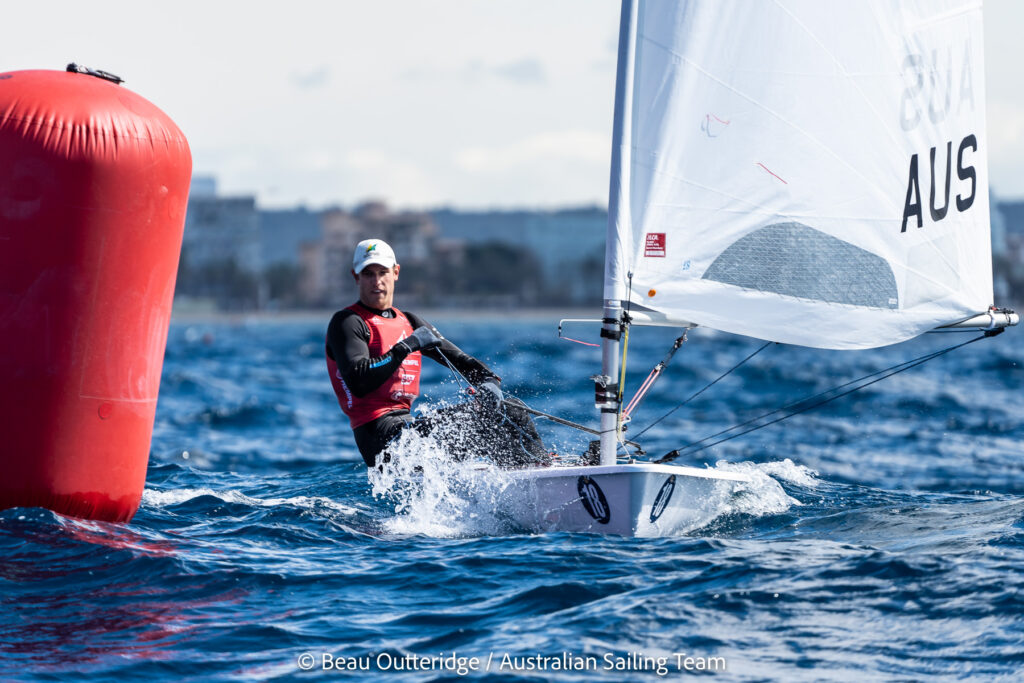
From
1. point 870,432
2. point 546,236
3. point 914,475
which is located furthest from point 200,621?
point 546,236

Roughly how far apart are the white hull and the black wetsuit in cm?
50

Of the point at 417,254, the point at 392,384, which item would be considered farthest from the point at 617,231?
the point at 417,254

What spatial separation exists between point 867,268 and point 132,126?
363cm

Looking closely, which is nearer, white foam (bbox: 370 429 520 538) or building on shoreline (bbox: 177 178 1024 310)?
white foam (bbox: 370 429 520 538)

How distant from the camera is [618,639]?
14.2 ft

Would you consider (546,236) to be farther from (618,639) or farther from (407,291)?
(618,639)

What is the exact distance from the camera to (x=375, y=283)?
6.46m

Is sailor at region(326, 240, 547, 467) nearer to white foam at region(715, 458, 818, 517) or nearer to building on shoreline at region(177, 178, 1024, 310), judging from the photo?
white foam at region(715, 458, 818, 517)

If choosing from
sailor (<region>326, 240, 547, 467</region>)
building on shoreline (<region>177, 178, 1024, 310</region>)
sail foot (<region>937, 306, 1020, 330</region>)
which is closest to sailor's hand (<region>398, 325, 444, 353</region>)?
sailor (<region>326, 240, 547, 467</region>)

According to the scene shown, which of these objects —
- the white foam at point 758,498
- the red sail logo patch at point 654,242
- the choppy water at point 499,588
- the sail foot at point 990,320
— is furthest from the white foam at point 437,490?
the sail foot at point 990,320

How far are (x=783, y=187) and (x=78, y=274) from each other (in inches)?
133

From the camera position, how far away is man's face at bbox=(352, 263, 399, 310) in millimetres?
6453

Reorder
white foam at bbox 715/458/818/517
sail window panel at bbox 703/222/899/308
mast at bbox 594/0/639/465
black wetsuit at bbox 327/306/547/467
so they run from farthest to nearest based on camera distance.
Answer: black wetsuit at bbox 327/306/547/467 → white foam at bbox 715/458/818/517 → sail window panel at bbox 703/222/899/308 → mast at bbox 594/0/639/465

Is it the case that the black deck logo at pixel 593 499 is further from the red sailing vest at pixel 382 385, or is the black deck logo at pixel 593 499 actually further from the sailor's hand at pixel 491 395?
the red sailing vest at pixel 382 385
